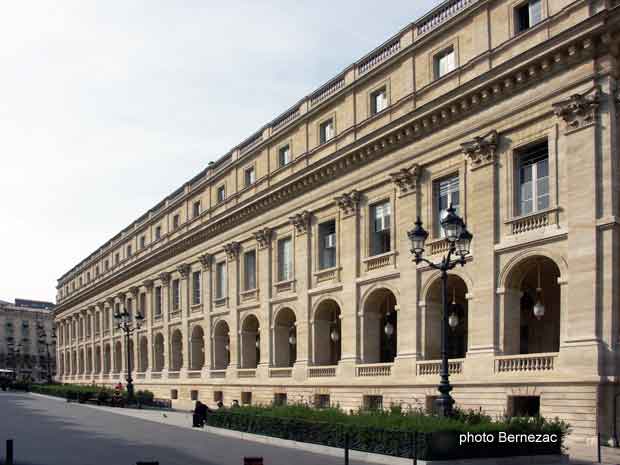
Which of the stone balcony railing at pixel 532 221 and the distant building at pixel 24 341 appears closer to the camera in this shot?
the stone balcony railing at pixel 532 221

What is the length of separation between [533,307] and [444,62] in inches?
420

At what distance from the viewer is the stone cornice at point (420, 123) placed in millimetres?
26219

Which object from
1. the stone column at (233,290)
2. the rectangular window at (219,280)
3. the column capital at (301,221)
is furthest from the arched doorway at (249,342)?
the column capital at (301,221)

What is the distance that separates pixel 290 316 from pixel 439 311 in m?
13.9

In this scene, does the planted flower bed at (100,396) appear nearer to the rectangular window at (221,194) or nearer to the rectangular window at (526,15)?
the rectangular window at (221,194)

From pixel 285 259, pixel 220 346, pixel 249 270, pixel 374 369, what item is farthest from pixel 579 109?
pixel 220 346

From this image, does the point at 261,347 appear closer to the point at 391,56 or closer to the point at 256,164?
the point at 256,164

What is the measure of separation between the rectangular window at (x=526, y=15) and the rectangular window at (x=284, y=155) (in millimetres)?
17913

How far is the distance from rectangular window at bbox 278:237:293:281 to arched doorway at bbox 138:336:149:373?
2784cm

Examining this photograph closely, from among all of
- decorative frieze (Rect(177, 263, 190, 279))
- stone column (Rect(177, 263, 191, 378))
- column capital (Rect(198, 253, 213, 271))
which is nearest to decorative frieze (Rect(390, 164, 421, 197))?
column capital (Rect(198, 253, 213, 271))

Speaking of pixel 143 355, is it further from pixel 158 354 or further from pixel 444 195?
pixel 444 195

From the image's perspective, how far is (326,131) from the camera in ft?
133

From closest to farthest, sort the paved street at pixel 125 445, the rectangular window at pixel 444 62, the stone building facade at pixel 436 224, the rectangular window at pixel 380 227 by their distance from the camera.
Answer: the paved street at pixel 125 445, the stone building facade at pixel 436 224, the rectangular window at pixel 444 62, the rectangular window at pixel 380 227

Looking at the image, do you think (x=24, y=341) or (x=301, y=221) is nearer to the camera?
(x=301, y=221)
